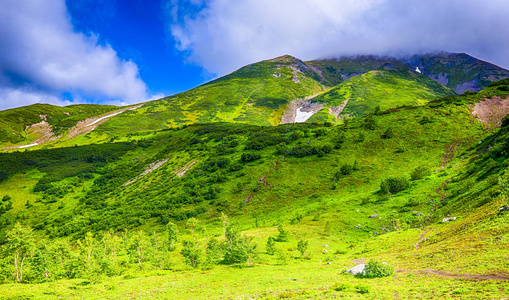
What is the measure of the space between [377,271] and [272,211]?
2187 inches

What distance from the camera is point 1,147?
178 metres

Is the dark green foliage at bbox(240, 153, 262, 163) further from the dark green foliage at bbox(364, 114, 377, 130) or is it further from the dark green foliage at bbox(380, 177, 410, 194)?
the dark green foliage at bbox(380, 177, 410, 194)

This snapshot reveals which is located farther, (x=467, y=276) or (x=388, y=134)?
(x=388, y=134)

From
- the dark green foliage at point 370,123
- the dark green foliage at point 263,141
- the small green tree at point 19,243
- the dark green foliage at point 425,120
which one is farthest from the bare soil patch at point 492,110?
the small green tree at point 19,243

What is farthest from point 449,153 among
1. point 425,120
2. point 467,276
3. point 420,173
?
point 467,276

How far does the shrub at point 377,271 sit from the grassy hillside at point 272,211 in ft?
2.68

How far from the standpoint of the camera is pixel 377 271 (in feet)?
69.7

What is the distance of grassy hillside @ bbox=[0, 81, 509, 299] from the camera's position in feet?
71.4

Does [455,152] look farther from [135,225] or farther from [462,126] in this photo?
[135,225]

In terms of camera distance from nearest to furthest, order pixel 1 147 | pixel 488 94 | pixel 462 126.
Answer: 1. pixel 462 126
2. pixel 488 94
3. pixel 1 147

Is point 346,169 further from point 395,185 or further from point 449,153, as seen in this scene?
point 449,153

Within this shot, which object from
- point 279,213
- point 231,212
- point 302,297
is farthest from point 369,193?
point 302,297

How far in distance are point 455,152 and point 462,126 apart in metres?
30.6

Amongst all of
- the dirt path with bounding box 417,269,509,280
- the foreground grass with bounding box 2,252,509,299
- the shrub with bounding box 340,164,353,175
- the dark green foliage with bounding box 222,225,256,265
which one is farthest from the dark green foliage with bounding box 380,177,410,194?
the dirt path with bounding box 417,269,509,280
